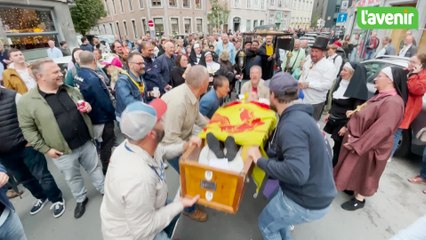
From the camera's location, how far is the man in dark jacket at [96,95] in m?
2.80

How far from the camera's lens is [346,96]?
116 inches

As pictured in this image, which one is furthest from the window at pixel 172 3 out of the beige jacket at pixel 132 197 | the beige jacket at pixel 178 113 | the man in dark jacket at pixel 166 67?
the beige jacket at pixel 132 197

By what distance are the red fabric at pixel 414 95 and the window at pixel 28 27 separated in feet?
45.9

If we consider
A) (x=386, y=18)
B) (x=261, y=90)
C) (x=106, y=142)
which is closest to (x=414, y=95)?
(x=261, y=90)

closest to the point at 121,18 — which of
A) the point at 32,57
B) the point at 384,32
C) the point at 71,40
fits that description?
the point at 71,40

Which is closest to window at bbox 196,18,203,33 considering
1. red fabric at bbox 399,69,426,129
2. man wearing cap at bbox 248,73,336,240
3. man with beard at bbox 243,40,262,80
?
man with beard at bbox 243,40,262,80

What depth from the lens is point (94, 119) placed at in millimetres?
2959

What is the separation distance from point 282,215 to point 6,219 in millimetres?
2245

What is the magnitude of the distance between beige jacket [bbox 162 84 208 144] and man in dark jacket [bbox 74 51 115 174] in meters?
1.21

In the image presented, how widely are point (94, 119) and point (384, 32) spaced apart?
1408 centimetres

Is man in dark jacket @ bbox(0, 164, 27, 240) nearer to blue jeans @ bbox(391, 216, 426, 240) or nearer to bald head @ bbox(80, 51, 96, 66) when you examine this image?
bald head @ bbox(80, 51, 96, 66)

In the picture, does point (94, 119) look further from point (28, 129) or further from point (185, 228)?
point (185, 228)

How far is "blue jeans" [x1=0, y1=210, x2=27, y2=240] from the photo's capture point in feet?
5.50

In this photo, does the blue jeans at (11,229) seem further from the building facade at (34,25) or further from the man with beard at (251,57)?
the building facade at (34,25)
